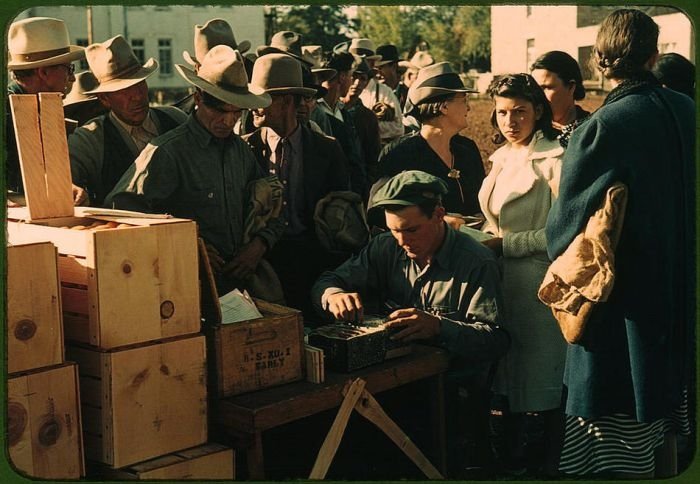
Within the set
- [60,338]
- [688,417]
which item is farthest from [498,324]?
[60,338]

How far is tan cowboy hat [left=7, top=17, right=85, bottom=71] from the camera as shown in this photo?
488 centimetres

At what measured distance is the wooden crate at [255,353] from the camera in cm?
352

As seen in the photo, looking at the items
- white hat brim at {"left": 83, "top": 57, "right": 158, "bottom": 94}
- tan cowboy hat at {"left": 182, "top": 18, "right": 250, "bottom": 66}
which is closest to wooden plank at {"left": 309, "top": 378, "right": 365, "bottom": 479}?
white hat brim at {"left": 83, "top": 57, "right": 158, "bottom": 94}

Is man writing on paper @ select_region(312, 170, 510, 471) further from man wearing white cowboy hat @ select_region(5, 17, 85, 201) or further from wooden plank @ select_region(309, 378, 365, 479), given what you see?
man wearing white cowboy hat @ select_region(5, 17, 85, 201)

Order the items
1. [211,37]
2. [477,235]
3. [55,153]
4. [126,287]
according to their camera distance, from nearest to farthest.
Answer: [126,287]
[55,153]
[477,235]
[211,37]

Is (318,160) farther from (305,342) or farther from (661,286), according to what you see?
(661,286)

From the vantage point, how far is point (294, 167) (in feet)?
17.2

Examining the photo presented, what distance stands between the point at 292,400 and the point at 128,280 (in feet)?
2.35

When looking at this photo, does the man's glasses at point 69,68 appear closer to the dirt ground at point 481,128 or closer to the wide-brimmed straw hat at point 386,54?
the wide-brimmed straw hat at point 386,54

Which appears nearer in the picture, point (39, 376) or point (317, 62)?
point (39, 376)

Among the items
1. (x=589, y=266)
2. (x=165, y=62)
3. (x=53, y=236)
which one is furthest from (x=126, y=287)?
(x=165, y=62)

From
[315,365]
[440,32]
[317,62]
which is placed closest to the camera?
[315,365]

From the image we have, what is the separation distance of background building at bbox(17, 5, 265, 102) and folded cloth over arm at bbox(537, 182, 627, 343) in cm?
154

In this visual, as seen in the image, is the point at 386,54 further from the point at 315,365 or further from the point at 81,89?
the point at 315,365
